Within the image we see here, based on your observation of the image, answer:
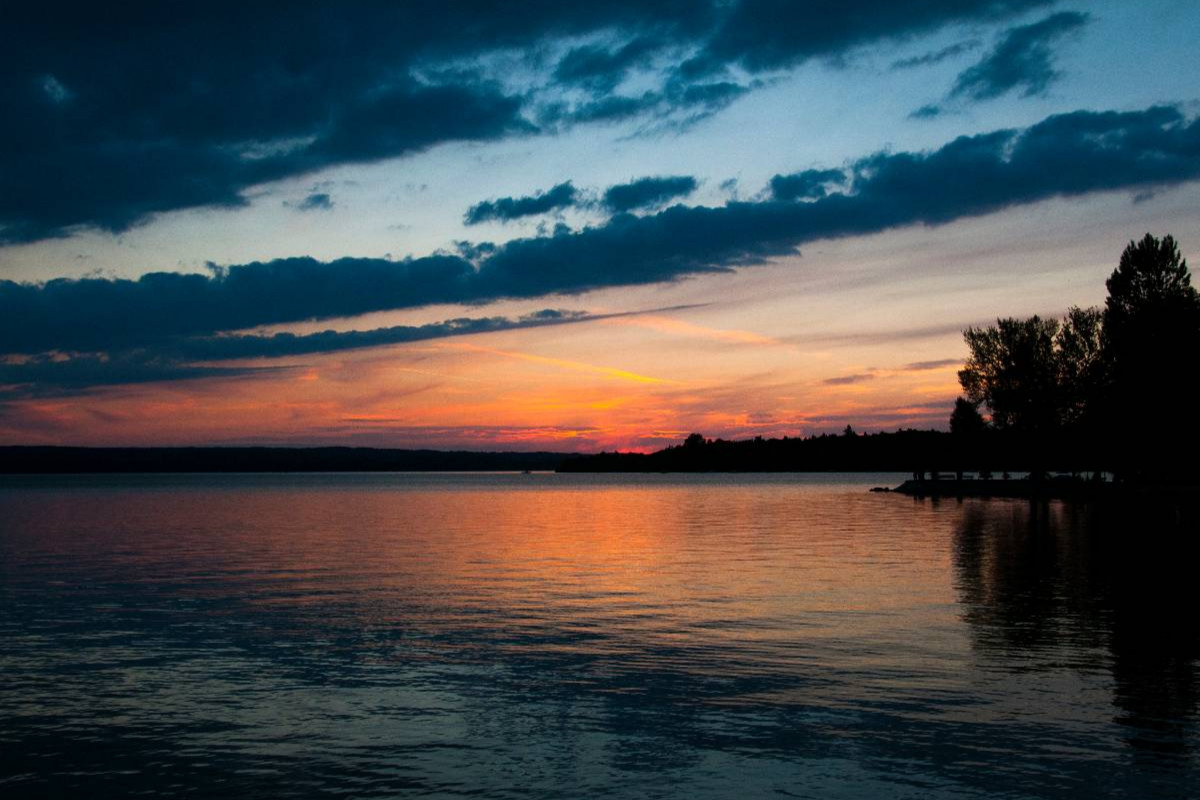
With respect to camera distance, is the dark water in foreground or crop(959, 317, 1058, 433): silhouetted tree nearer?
the dark water in foreground

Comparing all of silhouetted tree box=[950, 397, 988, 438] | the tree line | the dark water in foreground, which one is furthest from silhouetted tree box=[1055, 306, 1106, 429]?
the dark water in foreground

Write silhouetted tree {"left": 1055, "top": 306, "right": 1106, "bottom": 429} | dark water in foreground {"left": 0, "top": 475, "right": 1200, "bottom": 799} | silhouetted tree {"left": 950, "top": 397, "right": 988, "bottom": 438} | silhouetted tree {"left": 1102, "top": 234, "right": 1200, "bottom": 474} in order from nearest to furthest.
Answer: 1. dark water in foreground {"left": 0, "top": 475, "right": 1200, "bottom": 799}
2. silhouetted tree {"left": 1102, "top": 234, "right": 1200, "bottom": 474}
3. silhouetted tree {"left": 1055, "top": 306, "right": 1106, "bottom": 429}
4. silhouetted tree {"left": 950, "top": 397, "right": 988, "bottom": 438}

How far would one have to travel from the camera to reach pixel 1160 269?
9206cm

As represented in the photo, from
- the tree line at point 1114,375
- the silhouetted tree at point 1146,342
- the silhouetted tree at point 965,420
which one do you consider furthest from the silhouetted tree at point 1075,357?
the silhouetted tree at point 965,420

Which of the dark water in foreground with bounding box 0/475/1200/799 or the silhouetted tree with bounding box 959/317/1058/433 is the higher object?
the silhouetted tree with bounding box 959/317/1058/433

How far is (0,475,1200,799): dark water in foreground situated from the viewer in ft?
48.2

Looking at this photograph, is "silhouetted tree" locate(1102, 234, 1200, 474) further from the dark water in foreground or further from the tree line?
the dark water in foreground

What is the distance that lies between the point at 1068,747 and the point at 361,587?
28.3 m

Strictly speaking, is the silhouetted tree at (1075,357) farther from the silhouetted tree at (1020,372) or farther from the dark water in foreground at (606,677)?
the dark water in foreground at (606,677)

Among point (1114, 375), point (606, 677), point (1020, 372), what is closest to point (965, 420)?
point (1020, 372)

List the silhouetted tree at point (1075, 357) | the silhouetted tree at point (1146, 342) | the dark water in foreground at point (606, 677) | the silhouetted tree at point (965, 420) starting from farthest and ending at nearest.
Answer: the silhouetted tree at point (965, 420)
the silhouetted tree at point (1075, 357)
the silhouetted tree at point (1146, 342)
the dark water in foreground at point (606, 677)

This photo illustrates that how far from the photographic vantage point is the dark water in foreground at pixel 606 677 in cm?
1469

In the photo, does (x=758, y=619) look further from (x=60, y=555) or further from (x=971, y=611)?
(x=60, y=555)

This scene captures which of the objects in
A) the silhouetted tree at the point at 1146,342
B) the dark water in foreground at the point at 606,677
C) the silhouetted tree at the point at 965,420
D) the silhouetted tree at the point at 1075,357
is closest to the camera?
the dark water in foreground at the point at 606,677
